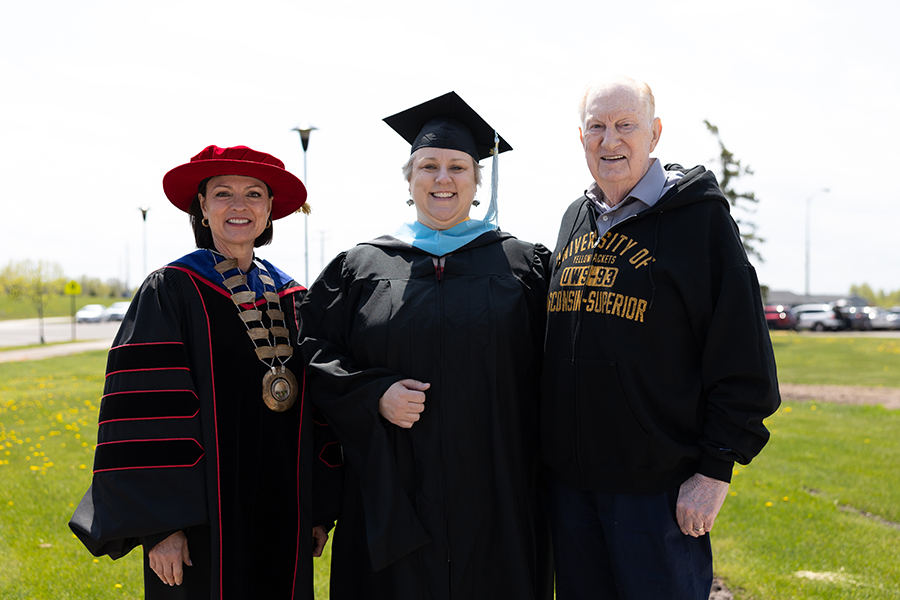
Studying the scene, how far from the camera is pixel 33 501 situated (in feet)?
17.9

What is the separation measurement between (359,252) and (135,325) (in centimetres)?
97

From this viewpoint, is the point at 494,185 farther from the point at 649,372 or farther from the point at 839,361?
the point at 839,361

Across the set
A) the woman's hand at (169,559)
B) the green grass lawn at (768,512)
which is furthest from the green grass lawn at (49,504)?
the woman's hand at (169,559)

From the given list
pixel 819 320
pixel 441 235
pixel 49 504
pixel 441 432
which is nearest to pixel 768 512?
pixel 441 432

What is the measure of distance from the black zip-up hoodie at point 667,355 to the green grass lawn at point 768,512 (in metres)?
2.09

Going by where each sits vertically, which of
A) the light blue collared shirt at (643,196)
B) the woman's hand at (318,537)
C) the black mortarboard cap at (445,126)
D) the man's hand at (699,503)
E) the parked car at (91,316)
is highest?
the black mortarboard cap at (445,126)

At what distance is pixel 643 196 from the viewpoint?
2438mm

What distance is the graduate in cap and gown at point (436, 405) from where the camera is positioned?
254 centimetres

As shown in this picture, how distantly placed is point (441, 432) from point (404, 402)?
198 millimetres

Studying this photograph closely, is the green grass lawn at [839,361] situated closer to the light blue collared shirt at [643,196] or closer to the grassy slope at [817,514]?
the grassy slope at [817,514]

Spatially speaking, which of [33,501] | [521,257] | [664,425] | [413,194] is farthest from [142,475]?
[33,501]

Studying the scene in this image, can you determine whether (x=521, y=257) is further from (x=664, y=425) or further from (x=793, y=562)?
(x=793, y=562)

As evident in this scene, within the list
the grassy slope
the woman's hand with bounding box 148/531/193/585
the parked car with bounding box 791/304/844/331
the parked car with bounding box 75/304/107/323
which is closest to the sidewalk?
the woman's hand with bounding box 148/531/193/585

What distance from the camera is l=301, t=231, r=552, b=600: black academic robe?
8.33 feet
